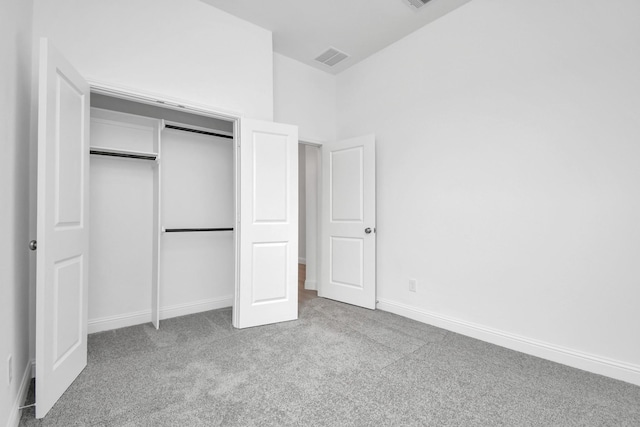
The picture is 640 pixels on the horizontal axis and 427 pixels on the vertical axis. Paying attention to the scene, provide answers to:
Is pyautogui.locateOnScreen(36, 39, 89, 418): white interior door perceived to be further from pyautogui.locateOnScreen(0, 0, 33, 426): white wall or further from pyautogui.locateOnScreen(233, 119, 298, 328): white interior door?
pyautogui.locateOnScreen(233, 119, 298, 328): white interior door

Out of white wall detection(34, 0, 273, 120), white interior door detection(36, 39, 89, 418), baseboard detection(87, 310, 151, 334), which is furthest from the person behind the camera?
baseboard detection(87, 310, 151, 334)

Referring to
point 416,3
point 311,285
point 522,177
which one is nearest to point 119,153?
point 311,285

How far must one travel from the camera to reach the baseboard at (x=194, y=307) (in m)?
3.29

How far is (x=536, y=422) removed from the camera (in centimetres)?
166

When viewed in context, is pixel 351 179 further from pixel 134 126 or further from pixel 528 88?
pixel 134 126

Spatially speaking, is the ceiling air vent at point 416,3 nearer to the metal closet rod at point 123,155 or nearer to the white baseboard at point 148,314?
the metal closet rod at point 123,155

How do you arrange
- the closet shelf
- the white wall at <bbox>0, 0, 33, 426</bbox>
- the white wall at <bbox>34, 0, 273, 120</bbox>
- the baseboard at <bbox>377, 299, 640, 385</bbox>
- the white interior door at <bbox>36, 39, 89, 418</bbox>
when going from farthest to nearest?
the closet shelf, the white wall at <bbox>34, 0, 273, 120</bbox>, the baseboard at <bbox>377, 299, 640, 385</bbox>, the white interior door at <bbox>36, 39, 89, 418</bbox>, the white wall at <bbox>0, 0, 33, 426</bbox>

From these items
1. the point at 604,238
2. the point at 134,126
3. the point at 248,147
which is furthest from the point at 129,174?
the point at 604,238

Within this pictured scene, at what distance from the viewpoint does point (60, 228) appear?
1.85 metres

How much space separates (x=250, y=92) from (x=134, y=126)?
3.93 ft

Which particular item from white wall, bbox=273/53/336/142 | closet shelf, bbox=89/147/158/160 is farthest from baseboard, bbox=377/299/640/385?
closet shelf, bbox=89/147/158/160

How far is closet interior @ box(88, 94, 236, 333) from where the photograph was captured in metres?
2.93

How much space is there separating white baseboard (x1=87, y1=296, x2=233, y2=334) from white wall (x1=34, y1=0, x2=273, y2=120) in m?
2.14

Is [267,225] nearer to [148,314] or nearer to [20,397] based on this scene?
[148,314]
